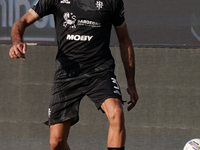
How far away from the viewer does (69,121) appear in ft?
15.1

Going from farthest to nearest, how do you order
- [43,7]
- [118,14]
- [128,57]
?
[128,57]
[118,14]
[43,7]

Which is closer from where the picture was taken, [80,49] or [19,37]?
[19,37]

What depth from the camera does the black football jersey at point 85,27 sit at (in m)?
4.40

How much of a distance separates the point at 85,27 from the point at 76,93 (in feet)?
2.17

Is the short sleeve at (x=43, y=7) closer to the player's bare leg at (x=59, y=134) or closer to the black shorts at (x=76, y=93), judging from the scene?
the black shorts at (x=76, y=93)

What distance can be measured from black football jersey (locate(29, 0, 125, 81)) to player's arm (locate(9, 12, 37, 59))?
0.10 m

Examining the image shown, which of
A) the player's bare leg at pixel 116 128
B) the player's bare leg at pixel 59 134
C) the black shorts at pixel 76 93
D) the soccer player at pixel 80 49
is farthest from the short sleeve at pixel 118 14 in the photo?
the player's bare leg at pixel 59 134

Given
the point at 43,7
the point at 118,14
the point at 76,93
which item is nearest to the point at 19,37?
the point at 43,7

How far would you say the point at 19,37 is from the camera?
4109 mm

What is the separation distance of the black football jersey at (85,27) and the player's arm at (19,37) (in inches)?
3.9

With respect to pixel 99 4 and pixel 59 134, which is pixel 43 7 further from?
pixel 59 134

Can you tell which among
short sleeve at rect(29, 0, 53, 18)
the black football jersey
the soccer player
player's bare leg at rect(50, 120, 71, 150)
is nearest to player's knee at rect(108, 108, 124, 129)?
the soccer player

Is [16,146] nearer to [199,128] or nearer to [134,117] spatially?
[134,117]

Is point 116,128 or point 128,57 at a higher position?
point 128,57
